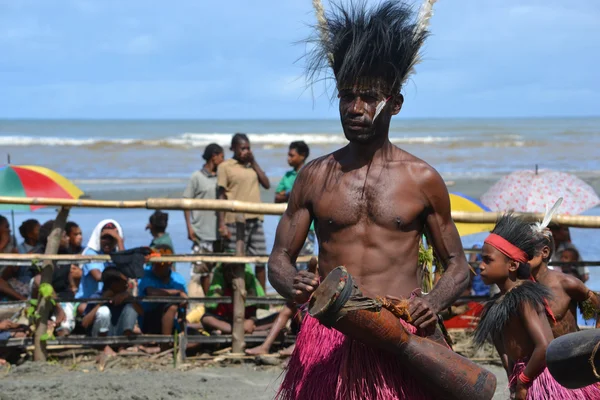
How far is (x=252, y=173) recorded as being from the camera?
927 cm

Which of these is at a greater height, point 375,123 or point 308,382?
point 375,123

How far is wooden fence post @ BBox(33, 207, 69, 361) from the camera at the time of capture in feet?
23.7

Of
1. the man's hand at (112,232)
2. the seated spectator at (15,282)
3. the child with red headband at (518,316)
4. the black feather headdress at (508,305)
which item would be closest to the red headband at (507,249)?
the child with red headband at (518,316)

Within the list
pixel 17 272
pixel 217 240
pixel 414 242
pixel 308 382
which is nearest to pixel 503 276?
pixel 414 242

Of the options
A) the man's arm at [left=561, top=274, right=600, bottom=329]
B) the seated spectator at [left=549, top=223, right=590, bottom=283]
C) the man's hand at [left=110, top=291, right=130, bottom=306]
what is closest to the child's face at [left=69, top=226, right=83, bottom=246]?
the man's hand at [left=110, top=291, right=130, bottom=306]

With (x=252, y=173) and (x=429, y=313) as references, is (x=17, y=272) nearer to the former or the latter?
(x=252, y=173)

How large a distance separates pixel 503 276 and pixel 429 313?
1.61 meters

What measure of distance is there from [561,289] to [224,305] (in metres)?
3.46

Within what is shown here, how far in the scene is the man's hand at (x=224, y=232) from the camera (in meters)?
8.18

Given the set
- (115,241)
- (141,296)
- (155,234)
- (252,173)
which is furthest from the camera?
(252,173)

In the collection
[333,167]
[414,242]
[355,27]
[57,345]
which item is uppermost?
[355,27]

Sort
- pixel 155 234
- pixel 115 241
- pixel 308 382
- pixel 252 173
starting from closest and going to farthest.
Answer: pixel 308 382 → pixel 115 241 → pixel 155 234 → pixel 252 173

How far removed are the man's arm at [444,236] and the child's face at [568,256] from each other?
14.8 feet

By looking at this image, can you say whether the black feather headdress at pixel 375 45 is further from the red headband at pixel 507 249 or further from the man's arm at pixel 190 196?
the man's arm at pixel 190 196
